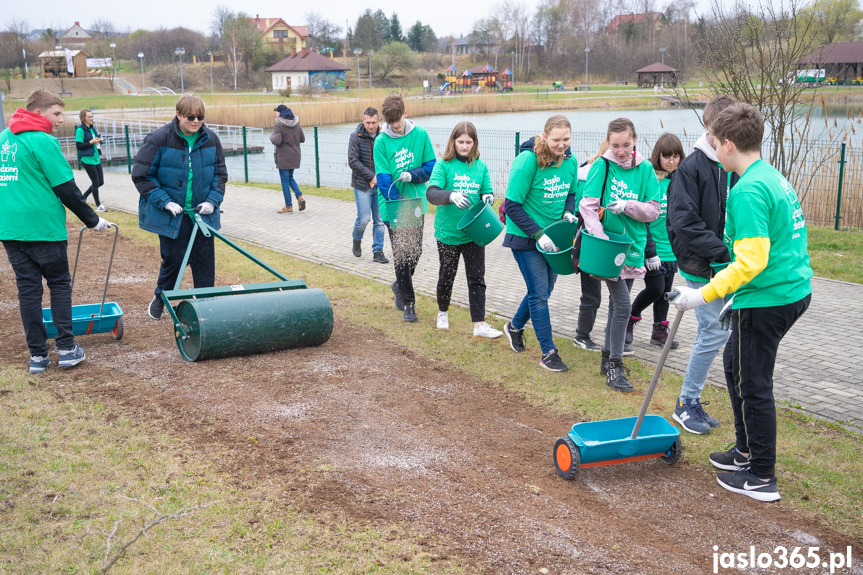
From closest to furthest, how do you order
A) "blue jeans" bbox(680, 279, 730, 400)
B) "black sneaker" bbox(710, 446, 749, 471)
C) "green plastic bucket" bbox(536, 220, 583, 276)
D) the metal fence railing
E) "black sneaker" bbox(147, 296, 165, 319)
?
"black sneaker" bbox(710, 446, 749, 471)
"blue jeans" bbox(680, 279, 730, 400)
"green plastic bucket" bbox(536, 220, 583, 276)
"black sneaker" bbox(147, 296, 165, 319)
the metal fence railing

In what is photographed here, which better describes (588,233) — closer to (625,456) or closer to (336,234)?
(625,456)

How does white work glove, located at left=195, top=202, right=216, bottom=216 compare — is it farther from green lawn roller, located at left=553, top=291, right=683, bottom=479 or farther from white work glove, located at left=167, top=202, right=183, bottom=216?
green lawn roller, located at left=553, top=291, right=683, bottom=479

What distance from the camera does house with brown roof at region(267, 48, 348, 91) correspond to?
274ft

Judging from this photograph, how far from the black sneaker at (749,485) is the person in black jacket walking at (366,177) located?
18.6 feet

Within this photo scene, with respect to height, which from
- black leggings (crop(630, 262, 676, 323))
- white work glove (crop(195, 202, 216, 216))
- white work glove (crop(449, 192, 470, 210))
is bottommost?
black leggings (crop(630, 262, 676, 323))

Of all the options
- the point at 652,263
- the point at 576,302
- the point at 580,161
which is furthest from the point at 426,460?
the point at 580,161

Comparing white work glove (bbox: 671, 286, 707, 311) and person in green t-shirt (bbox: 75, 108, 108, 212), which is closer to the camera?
white work glove (bbox: 671, 286, 707, 311)

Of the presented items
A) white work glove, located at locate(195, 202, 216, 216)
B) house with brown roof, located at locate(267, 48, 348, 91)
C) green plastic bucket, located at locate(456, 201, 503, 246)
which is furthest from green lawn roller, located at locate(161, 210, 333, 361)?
house with brown roof, located at locate(267, 48, 348, 91)

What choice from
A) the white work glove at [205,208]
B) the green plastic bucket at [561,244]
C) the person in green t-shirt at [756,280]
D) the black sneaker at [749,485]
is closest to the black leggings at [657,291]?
the green plastic bucket at [561,244]

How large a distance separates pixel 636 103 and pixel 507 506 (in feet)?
148

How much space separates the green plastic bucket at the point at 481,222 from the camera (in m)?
5.72

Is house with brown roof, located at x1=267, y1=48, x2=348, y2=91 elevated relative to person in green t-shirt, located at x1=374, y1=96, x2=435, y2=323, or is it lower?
elevated

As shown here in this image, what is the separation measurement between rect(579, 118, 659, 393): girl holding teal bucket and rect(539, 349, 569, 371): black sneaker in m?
0.39

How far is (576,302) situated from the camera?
24.9 feet
